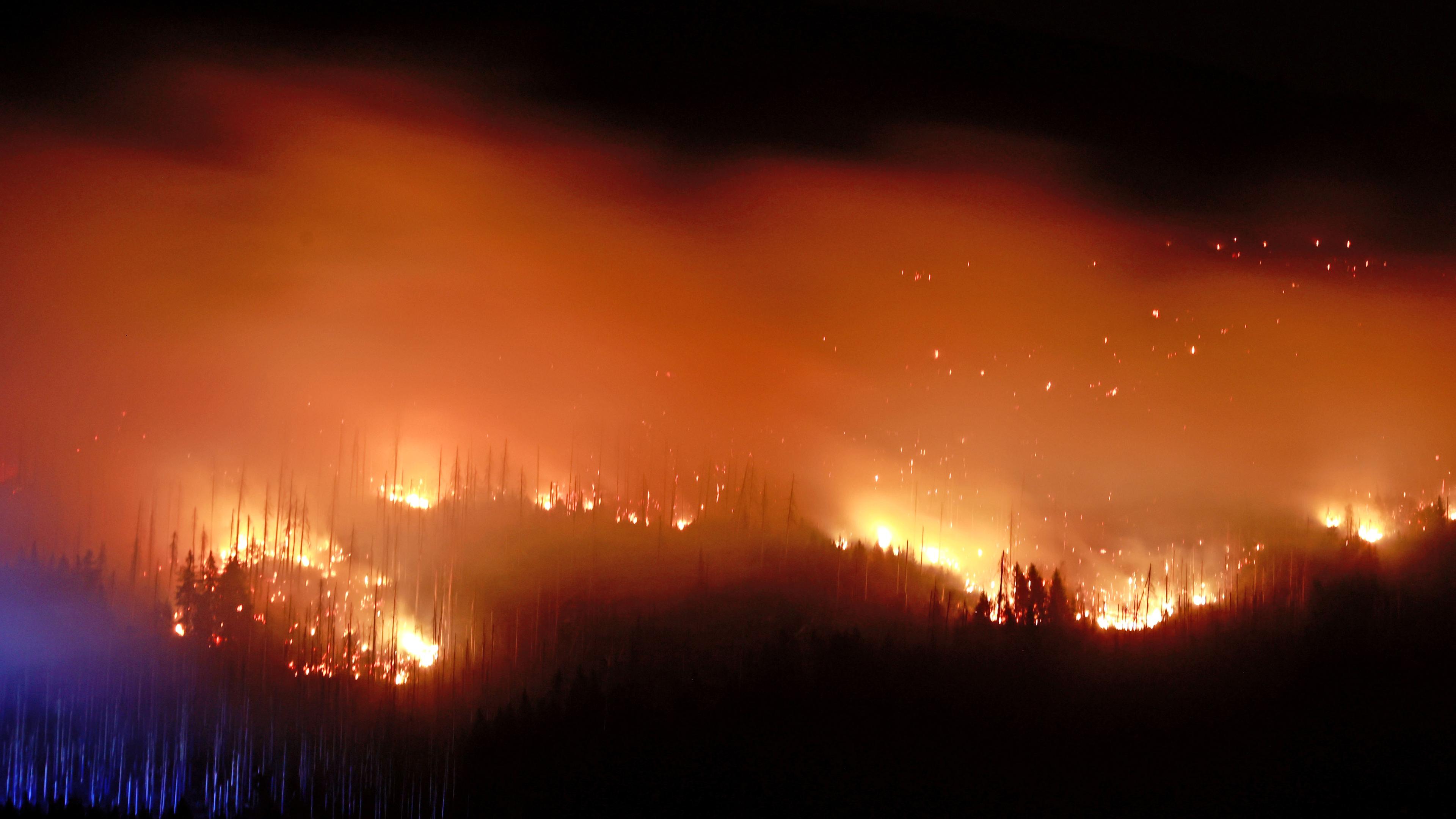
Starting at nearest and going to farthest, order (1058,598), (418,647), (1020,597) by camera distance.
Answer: (418,647)
(1020,597)
(1058,598)

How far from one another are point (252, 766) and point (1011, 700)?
383 centimetres

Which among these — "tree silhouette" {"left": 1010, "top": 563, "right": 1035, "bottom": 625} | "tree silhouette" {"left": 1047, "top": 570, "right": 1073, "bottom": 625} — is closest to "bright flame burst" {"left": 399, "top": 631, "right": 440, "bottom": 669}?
"tree silhouette" {"left": 1010, "top": 563, "right": 1035, "bottom": 625}

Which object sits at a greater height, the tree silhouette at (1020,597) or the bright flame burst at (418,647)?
the tree silhouette at (1020,597)

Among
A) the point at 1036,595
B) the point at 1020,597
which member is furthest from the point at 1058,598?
the point at 1020,597

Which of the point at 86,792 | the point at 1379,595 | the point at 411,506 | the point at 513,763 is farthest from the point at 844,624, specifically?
the point at 86,792

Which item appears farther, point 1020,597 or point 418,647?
point 1020,597

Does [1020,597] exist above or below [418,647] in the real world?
above

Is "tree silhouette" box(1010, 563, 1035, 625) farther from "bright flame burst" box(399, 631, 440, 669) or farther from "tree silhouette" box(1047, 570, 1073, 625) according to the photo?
"bright flame burst" box(399, 631, 440, 669)

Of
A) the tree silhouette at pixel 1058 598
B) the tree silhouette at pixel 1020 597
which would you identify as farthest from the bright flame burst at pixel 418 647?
the tree silhouette at pixel 1058 598

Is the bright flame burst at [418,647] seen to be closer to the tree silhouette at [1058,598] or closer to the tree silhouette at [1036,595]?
the tree silhouette at [1036,595]

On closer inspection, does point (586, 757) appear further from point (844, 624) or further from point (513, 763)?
point (844, 624)

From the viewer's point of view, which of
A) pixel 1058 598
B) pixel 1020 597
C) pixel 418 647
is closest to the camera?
pixel 418 647

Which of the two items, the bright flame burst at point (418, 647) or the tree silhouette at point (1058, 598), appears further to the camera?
the tree silhouette at point (1058, 598)

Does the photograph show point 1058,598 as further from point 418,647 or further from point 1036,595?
point 418,647
